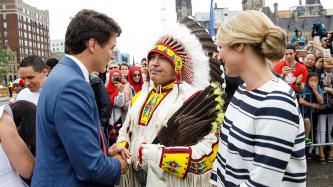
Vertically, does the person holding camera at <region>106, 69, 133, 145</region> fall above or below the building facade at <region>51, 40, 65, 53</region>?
below

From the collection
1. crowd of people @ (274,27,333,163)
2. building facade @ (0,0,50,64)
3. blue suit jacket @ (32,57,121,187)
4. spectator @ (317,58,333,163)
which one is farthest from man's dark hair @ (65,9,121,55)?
building facade @ (0,0,50,64)

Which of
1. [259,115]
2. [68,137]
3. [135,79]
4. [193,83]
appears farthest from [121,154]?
[135,79]

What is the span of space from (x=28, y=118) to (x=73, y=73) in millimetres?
770

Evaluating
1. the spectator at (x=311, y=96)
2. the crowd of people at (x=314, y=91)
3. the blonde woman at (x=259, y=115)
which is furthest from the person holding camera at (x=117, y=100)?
the blonde woman at (x=259, y=115)

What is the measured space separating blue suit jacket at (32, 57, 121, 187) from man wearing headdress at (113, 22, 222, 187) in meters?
0.74

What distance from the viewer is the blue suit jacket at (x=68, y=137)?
1861 mm

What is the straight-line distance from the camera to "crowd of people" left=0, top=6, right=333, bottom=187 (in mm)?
1729

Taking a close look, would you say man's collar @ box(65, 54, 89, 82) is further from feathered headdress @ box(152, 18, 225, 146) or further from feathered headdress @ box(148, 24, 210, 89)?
feathered headdress @ box(148, 24, 210, 89)

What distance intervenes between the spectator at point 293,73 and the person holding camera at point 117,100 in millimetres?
2641

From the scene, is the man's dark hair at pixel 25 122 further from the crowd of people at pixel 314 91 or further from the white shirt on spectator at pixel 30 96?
the crowd of people at pixel 314 91

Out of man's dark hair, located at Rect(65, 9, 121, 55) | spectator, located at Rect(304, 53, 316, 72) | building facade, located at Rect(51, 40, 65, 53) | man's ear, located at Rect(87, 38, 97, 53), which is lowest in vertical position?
spectator, located at Rect(304, 53, 316, 72)

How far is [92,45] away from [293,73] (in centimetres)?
473

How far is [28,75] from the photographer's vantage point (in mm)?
4258

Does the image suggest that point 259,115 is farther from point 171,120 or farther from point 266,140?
point 171,120
